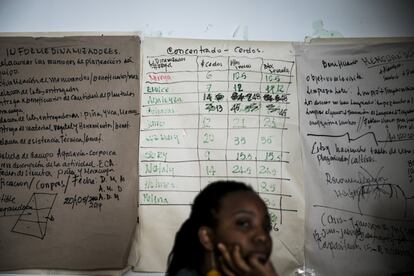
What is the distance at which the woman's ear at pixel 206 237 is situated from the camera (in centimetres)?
98

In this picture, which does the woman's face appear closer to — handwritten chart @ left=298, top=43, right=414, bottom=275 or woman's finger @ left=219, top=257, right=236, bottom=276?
woman's finger @ left=219, top=257, right=236, bottom=276

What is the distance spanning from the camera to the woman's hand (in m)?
0.91

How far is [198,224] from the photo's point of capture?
1.06 metres

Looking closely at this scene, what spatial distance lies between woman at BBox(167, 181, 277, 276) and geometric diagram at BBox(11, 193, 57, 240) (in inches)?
30.8

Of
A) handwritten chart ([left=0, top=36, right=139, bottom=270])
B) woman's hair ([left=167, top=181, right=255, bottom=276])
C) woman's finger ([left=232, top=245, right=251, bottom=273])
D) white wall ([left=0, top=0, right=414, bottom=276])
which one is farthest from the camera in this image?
white wall ([left=0, top=0, right=414, bottom=276])

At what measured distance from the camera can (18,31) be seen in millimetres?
1633

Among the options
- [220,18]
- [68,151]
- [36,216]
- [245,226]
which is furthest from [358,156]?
[36,216]

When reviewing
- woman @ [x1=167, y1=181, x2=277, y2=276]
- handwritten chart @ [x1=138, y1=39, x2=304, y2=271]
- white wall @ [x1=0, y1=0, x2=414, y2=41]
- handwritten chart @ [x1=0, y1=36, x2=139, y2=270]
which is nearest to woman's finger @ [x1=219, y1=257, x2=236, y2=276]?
woman @ [x1=167, y1=181, x2=277, y2=276]

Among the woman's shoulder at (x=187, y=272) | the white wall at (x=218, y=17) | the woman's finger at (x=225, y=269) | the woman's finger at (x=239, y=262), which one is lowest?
the woman's shoulder at (x=187, y=272)

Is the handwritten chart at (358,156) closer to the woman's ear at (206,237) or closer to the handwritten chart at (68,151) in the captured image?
the woman's ear at (206,237)

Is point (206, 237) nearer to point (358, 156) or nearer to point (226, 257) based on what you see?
point (226, 257)

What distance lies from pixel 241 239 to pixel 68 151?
Result: 40.0 inches

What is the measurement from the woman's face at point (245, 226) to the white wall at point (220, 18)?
962 mm

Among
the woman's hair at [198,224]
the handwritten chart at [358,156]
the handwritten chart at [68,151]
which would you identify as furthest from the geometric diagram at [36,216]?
the handwritten chart at [358,156]
